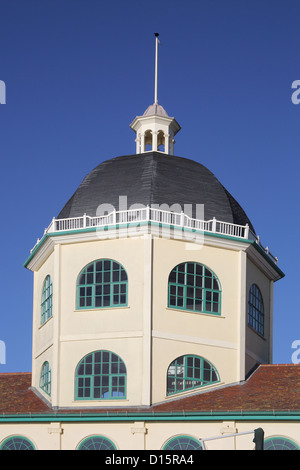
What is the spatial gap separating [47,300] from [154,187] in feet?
23.1

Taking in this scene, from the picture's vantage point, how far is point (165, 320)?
137 ft

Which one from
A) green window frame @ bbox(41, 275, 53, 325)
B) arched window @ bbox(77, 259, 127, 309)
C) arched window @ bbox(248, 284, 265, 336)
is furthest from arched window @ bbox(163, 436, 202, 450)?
green window frame @ bbox(41, 275, 53, 325)

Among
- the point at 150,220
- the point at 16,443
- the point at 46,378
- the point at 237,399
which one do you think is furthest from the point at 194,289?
the point at 16,443

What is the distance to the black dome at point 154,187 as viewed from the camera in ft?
145

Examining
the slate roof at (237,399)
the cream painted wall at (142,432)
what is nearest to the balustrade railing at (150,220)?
the slate roof at (237,399)

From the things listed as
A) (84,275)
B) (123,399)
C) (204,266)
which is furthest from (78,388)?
(204,266)

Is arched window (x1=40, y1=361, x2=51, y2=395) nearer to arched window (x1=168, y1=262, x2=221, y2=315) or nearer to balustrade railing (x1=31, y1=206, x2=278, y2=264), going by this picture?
balustrade railing (x1=31, y1=206, x2=278, y2=264)

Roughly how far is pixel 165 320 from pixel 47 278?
21.2 feet

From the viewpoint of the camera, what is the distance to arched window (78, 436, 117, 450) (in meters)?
39.6

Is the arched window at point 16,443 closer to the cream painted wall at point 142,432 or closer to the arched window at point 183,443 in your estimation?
the cream painted wall at point 142,432

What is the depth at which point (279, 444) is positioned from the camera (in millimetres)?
38062

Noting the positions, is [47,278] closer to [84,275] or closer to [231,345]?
[84,275]

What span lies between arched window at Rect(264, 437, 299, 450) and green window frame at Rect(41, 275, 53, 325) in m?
11.6
